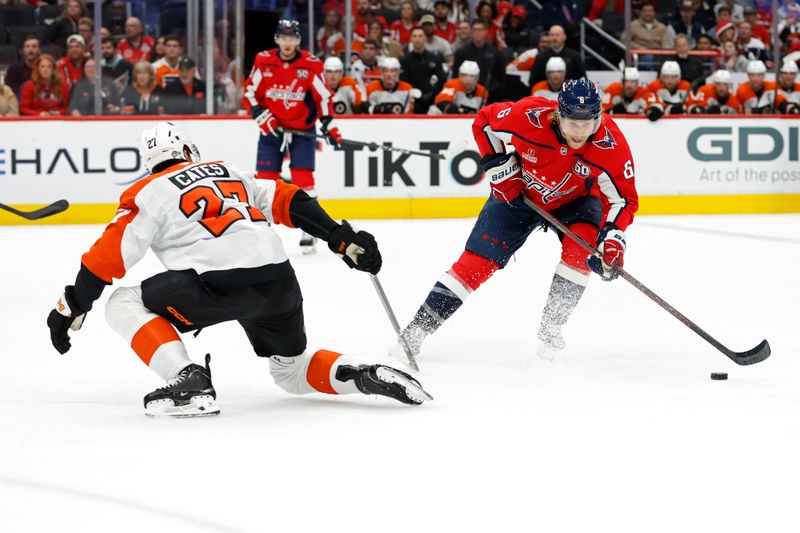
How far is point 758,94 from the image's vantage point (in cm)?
1063

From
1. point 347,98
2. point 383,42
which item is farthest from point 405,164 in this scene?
point 383,42

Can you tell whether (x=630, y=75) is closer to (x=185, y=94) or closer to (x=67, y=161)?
(x=185, y=94)

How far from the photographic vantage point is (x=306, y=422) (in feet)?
11.3

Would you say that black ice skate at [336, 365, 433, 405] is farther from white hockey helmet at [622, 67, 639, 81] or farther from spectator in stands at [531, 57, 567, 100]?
white hockey helmet at [622, 67, 639, 81]

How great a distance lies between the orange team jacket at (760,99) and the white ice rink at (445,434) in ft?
16.5

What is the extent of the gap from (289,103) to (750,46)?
5.38m

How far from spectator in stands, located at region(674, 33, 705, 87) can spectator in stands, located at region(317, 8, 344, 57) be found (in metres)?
2.94

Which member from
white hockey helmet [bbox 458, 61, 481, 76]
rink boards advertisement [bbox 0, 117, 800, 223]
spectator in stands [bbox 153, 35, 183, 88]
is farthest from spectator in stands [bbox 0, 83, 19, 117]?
white hockey helmet [bbox 458, 61, 481, 76]

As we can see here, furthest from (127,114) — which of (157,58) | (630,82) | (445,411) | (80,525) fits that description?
(80,525)

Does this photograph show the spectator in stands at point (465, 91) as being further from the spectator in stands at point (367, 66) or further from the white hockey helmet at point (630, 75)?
the white hockey helmet at point (630, 75)

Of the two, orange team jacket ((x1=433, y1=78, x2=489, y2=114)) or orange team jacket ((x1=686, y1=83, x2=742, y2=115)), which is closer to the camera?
orange team jacket ((x1=433, y1=78, x2=489, y2=114))

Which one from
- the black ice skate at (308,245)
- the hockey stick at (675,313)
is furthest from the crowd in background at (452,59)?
the hockey stick at (675,313)

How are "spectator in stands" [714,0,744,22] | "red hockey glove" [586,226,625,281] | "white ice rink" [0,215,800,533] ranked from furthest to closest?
"spectator in stands" [714,0,744,22] < "red hockey glove" [586,226,625,281] < "white ice rink" [0,215,800,533]

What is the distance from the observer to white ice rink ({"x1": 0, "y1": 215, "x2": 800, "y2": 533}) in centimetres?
260
